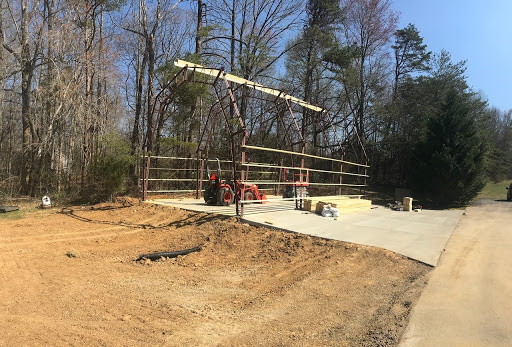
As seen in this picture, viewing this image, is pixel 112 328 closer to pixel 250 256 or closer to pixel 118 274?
pixel 118 274

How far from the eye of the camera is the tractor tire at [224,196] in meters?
10.1

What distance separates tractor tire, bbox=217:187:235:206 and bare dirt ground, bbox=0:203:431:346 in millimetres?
1761

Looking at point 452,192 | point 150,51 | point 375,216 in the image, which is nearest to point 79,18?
point 150,51

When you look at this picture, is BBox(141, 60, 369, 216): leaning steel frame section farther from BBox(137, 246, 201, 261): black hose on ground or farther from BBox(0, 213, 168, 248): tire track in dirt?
BBox(0, 213, 168, 248): tire track in dirt

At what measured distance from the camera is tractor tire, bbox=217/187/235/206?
10.1 meters

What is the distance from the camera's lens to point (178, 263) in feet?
20.0

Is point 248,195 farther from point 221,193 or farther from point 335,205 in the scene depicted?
point 335,205

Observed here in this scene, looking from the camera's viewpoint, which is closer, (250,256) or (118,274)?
(118,274)

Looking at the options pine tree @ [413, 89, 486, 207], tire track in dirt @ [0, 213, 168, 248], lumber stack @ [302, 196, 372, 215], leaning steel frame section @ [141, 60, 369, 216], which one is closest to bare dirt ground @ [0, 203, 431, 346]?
tire track in dirt @ [0, 213, 168, 248]

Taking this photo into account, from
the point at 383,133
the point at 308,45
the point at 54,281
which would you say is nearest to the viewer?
the point at 54,281

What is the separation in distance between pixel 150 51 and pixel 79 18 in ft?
10.2

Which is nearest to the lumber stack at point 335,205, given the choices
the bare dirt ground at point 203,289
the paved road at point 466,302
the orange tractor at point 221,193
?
the orange tractor at point 221,193

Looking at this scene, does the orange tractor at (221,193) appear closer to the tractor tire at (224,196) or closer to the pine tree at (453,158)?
the tractor tire at (224,196)

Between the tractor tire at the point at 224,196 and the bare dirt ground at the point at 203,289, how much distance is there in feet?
5.78
